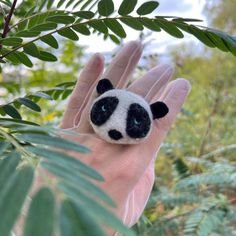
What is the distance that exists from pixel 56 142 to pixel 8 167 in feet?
0.15

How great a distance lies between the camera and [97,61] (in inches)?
21.6

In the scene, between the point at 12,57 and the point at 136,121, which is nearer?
the point at 136,121

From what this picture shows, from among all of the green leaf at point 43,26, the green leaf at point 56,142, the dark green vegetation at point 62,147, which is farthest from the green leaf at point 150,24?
the green leaf at point 56,142

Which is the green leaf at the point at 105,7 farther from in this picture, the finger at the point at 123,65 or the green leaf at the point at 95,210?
the green leaf at the point at 95,210

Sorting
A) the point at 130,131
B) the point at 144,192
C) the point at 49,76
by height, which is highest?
the point at 130,131

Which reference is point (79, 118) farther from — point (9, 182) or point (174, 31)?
point (9, 182)

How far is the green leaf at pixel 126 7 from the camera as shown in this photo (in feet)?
1.70

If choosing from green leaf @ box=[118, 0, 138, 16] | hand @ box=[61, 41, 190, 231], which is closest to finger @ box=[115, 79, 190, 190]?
hand @ box=[61, 41, 190, 231]

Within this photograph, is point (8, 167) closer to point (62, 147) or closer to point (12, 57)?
point (62, 147)

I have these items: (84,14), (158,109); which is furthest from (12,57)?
(158,109)

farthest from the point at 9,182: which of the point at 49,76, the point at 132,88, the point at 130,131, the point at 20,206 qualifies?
the point at 49,76

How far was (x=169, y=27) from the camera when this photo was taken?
21.4 inches

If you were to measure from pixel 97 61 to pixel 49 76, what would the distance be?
130 cm

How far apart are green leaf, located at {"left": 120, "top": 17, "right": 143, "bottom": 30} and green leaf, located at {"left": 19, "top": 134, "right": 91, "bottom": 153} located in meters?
0.28
